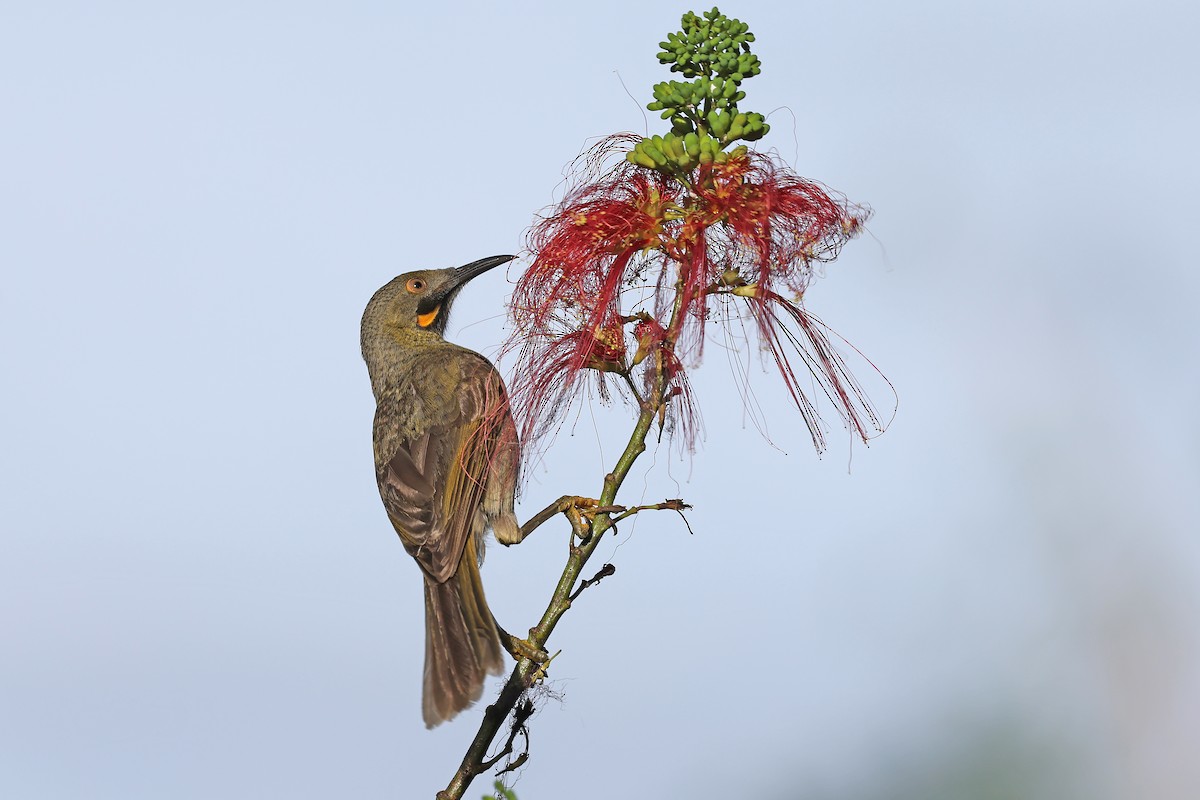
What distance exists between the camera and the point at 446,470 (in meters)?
5.59

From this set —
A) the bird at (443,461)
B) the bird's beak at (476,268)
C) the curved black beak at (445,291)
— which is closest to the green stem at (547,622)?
the bird at (443,461)

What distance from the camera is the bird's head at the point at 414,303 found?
23.9 feet

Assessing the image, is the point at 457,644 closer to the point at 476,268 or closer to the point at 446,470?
the point at 446,470

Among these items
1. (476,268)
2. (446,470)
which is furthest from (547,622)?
(476,268)

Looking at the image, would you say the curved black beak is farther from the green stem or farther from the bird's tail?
the green stem

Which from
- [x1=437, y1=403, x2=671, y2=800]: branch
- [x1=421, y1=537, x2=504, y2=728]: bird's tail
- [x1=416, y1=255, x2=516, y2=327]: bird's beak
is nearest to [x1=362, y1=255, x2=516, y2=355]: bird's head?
[x1=416, y1=255, x2=516, y2=327]: bird's beak

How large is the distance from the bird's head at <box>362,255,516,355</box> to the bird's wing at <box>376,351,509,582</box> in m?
0.75

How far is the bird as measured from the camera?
14.3 feet

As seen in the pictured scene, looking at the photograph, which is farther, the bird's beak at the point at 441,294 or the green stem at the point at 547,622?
the bird's beak at the point at 441,294

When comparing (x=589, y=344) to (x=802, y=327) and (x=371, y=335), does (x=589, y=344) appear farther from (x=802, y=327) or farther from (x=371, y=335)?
(x=371, y=335)

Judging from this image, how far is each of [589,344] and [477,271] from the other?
3.38 m

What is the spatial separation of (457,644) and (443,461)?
55.2 inches

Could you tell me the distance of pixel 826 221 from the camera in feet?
12.3

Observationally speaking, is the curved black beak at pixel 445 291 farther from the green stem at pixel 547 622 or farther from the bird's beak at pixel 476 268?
the green stem at pixel 547 622
